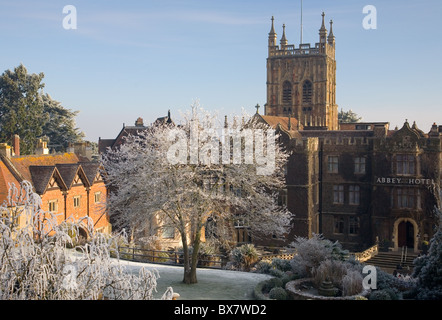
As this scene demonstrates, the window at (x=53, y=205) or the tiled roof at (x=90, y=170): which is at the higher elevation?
the tiled roof at (x=90, y=170)

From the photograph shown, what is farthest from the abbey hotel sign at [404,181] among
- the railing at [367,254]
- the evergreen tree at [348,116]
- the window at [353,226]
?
the evergreen tree at [348,116]

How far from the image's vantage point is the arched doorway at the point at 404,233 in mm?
42562

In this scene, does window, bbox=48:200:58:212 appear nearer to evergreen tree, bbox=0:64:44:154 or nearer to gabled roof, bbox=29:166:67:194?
gabled roof, bbox=29:166:67:194

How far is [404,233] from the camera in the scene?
42812 mm

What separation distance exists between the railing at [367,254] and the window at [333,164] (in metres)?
7.40

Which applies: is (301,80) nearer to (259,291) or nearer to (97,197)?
(97,197)

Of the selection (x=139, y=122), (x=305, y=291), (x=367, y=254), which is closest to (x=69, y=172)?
(x=139, y=122)

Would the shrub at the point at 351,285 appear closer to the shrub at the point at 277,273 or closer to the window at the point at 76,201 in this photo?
the shrub at the point at 277,273

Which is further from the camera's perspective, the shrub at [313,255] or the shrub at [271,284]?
the shrub at [313,255]

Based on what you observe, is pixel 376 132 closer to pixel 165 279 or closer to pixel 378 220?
pixel 378 220

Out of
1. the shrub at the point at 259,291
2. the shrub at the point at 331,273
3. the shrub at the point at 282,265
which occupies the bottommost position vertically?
the shrub at the point at 259,291

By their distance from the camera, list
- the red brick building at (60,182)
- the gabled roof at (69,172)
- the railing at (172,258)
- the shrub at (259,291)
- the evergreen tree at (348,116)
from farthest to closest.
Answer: the evergreen tree at (348,116), the gabled roof at (69,172), the red brick building at (60,182), the railing at (172,258), the shrub at (259,291)

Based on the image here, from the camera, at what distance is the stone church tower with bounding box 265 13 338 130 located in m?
73.4

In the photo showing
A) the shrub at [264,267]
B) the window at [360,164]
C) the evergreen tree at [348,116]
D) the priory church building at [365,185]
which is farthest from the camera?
the evergreen tree at [348,116]
